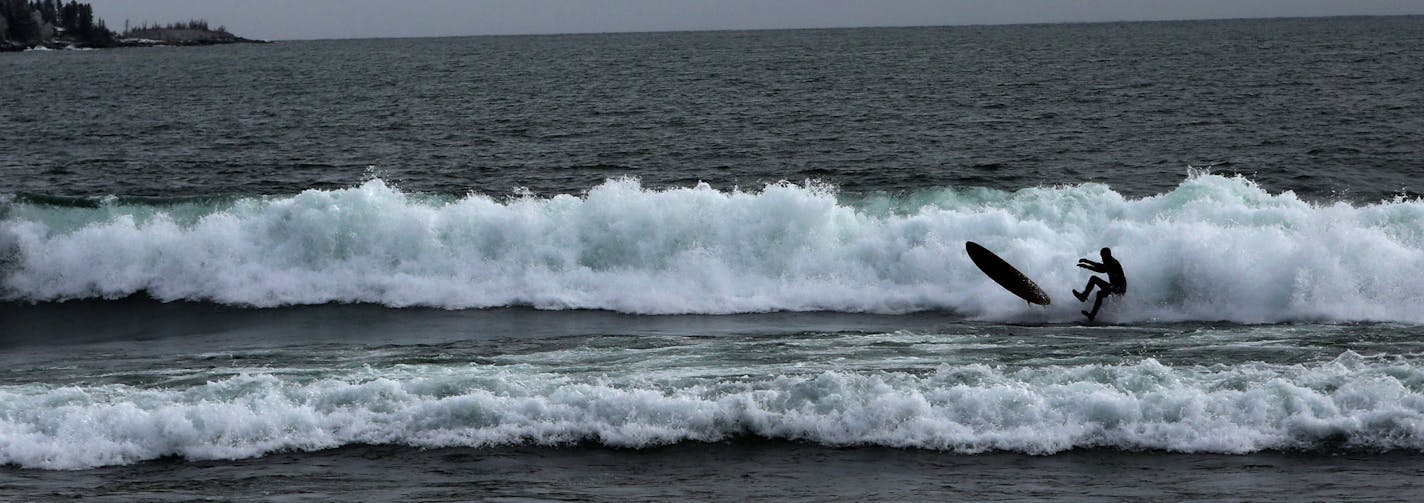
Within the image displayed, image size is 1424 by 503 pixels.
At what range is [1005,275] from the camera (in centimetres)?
1955

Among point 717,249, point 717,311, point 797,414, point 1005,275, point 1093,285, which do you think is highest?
point 717,249

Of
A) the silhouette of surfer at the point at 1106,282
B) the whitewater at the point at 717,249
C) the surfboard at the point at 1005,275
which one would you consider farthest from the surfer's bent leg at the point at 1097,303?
the surfboard at the point at 1005,275

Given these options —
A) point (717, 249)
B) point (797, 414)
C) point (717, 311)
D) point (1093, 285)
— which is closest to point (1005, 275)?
point (1093, 285)

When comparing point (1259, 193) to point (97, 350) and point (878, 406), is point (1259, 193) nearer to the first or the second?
point (878, 406)

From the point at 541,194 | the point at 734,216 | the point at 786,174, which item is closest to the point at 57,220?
the point at 541,194

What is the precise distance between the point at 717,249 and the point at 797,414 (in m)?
9.01

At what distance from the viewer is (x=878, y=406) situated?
13.1m

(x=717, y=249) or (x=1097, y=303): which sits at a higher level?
(x=717, y=249)

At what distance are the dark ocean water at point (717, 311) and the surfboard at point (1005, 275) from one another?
26 centimetres

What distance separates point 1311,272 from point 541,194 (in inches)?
617

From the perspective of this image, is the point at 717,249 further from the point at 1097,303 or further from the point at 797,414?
the point at 797,414

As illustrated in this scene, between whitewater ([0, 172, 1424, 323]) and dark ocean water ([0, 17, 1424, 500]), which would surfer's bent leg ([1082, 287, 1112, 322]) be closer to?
dark ocean water ([0, 17, 1424, 500])

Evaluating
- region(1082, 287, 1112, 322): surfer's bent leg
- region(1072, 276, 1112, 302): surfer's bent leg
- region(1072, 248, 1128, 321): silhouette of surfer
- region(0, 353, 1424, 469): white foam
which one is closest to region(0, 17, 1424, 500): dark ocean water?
region(0, 353, 1424, 469): white foam

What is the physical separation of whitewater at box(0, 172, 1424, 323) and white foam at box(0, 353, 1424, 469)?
17.8 ft
